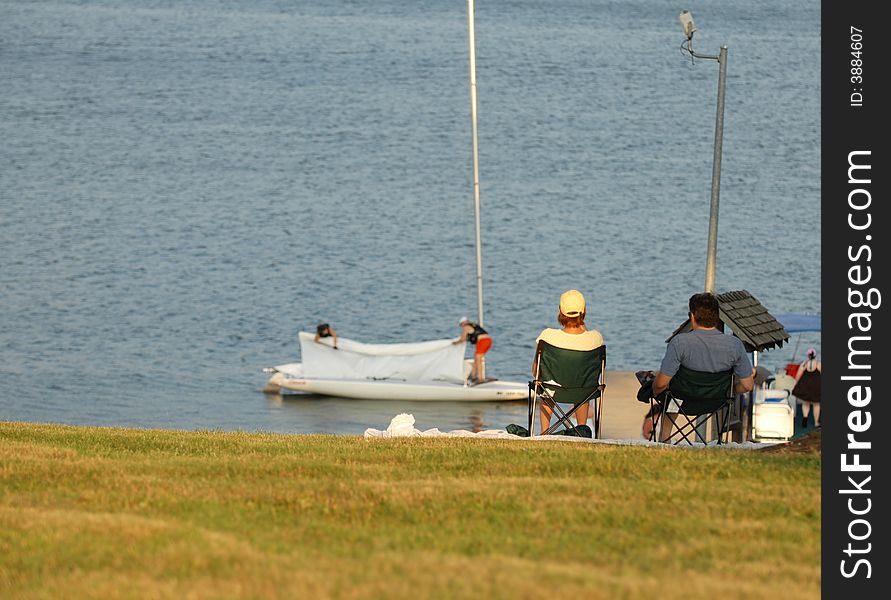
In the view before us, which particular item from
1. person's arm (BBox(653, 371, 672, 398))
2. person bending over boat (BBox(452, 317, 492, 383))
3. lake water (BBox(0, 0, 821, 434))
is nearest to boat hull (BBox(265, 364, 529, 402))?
lake water (BBox(0, 0, 821, 434))

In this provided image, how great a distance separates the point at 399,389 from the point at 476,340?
2671mm

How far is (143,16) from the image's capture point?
341ft

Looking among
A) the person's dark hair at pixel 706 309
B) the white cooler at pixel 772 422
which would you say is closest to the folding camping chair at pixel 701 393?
the person's dark hair at pixel 706 309

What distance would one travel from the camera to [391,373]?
100ft

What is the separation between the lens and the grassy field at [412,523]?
556 cm

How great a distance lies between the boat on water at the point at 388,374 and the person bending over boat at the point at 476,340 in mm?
191

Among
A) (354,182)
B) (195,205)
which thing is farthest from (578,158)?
(195,205)

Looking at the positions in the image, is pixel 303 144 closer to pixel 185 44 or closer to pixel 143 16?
pixel 185 44

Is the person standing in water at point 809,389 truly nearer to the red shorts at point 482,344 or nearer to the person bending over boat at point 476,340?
the person bending over boat at point 476,340

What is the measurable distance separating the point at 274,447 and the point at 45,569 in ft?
11.0

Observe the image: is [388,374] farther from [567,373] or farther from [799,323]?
[567,373]

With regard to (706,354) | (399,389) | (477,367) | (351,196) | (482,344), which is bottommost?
(399,389)

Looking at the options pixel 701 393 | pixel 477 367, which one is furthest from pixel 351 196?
pixel 701 393

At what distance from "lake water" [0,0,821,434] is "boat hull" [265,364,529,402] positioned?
0.98ft
